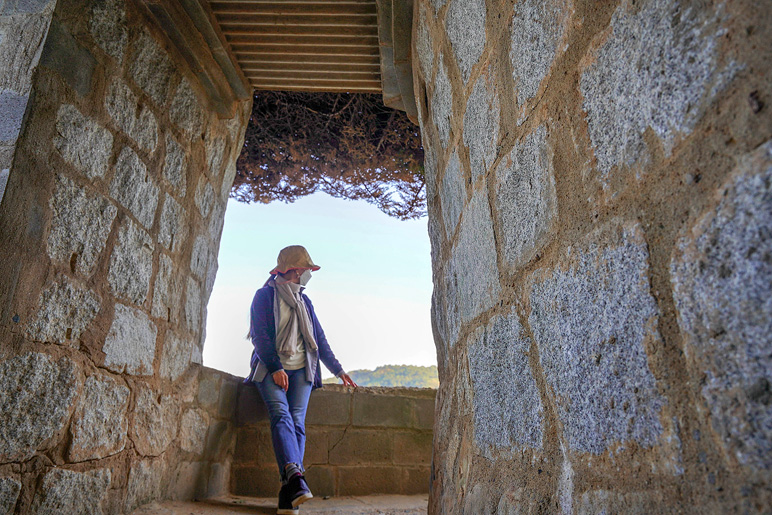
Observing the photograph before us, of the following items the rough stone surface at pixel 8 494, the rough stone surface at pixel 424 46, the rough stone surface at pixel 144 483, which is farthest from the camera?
the rough stone surface at pixel 144 483

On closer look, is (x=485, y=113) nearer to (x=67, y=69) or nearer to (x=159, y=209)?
(x=67, y=69)

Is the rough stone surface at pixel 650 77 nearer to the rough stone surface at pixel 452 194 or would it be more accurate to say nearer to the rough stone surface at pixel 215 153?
the rough stone surface at pixel 452 194

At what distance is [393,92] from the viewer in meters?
2.66

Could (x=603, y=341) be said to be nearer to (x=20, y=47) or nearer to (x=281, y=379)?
(x=20, y=47)

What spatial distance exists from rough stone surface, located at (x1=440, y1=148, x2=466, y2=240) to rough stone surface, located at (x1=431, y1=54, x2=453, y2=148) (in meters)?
0.11

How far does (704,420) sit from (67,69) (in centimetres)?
198

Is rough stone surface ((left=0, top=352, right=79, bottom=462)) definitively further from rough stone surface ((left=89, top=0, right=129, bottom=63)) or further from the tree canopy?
the tree canopy

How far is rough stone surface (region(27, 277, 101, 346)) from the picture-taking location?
1.55m

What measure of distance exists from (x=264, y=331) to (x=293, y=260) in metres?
0.51

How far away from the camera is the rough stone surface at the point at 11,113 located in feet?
4.91

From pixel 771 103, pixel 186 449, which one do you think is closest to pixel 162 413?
pixel 186 449

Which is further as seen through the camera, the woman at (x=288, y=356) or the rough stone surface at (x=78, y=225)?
the woman at (x=288, y=356)

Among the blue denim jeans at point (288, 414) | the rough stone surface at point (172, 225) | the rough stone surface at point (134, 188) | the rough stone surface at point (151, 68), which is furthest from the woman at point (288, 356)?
the rough stone surface at point (151, 68)

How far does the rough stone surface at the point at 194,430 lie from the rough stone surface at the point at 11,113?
5.00ft
